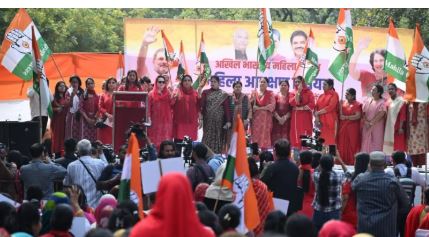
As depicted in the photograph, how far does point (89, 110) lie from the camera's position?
18.8 m

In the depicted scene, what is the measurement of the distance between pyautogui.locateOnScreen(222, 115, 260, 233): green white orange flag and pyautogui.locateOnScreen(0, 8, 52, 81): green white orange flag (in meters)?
7.74

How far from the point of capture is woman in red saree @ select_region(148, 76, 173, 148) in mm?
18781

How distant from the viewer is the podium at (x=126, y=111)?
17.2m

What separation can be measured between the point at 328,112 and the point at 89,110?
3.88 m

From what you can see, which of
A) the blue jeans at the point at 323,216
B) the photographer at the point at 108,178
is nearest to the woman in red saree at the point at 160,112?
the photographer at the point at 108,178

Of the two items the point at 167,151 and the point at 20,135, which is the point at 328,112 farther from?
the point at 167,151

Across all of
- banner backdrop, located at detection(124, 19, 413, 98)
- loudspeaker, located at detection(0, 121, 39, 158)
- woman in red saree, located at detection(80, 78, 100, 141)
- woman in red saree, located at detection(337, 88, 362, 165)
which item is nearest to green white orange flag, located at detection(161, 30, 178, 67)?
banner backdrop, located at detection(124, 19, 413, 98)

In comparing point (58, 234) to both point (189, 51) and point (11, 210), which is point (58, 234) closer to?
point (11, 210)

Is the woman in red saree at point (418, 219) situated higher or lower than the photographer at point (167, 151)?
lower

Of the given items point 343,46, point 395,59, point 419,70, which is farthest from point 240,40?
point 419,70

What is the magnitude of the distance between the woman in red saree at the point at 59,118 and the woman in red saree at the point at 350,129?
4473 mm

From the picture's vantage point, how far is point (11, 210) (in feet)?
29.0

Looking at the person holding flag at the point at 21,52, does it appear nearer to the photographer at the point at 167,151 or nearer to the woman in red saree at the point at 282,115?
the woman in red saree at the point at 282,115

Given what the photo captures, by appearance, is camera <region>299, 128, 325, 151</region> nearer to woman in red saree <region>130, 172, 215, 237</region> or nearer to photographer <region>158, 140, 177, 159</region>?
photographer <region>158, 140, 177, 159</region>
